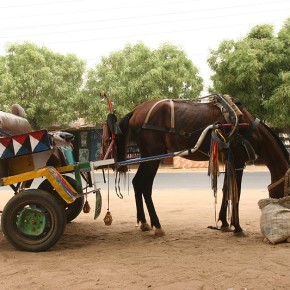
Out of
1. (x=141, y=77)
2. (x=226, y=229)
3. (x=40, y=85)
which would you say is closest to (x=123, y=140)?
(x=226, y=229)

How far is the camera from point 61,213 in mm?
4668

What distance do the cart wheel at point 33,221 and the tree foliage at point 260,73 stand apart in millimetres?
15717

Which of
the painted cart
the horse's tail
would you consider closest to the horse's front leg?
the horse's tail

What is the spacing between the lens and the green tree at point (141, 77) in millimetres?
22016

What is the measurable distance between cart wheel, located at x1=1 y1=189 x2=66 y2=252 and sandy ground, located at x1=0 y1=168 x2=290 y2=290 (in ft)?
0.44

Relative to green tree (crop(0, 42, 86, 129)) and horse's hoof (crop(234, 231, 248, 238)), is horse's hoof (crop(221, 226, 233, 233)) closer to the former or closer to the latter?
horse's hoof (crop(234, 231, 248, 238))

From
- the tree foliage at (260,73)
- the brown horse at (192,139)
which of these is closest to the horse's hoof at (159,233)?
the brown horse at (192,139)

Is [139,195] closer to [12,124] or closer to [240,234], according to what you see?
A: [240,234]

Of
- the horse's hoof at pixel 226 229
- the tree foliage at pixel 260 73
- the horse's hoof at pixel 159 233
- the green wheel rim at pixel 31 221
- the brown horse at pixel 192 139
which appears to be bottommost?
the horse's hoof at pixel 226 229

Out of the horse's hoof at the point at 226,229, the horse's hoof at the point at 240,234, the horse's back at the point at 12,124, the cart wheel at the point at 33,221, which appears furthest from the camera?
the horse's hoof at the point at 226,229

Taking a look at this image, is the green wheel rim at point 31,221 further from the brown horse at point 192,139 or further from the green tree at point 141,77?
the green tree at point 141,77

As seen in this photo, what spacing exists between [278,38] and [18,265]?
19650mm

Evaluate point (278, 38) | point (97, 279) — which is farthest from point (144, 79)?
point (97, 279)

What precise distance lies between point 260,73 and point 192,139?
15.7 meters
